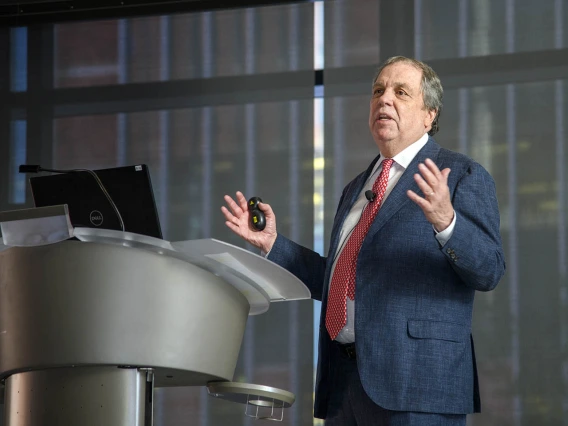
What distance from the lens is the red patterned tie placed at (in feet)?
7.64

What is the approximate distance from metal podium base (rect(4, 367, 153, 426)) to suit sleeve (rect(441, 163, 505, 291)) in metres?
0.84

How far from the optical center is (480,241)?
2133 mm

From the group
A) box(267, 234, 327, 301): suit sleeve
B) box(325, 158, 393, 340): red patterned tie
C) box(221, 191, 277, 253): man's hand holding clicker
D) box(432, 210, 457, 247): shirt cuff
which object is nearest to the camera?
box(432, 210, 457, 247): shirt cuff

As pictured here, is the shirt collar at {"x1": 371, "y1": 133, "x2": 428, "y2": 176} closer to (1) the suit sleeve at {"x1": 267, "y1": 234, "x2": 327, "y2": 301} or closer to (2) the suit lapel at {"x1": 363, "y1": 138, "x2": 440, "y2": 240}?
(2) the suit lapel at {"x1": 363, "y1": 138, "x2": 440, "y2": 240}

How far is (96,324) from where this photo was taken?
1681 mm

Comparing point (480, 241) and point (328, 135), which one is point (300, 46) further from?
point (480, 241)

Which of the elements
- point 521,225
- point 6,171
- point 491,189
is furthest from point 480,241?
point 6,171

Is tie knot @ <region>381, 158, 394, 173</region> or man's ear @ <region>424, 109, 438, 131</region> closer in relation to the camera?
tie knot @ <region>381, 158, 394, 173</region>

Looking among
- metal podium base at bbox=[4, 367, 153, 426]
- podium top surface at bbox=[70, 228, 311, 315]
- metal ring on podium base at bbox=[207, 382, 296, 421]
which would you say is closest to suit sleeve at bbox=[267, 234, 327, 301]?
podium top surface at bbox=[70, 228, 311, 315]

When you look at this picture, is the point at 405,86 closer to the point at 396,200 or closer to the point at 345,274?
Answer: the point at 396,200

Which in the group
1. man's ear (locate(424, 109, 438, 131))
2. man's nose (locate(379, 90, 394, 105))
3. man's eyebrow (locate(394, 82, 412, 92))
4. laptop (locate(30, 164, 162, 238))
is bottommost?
laptop (locate(30, 164, 162, 238))

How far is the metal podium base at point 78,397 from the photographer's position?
1.70 metres

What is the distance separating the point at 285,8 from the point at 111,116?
120cm

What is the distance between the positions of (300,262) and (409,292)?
21.0 inches
